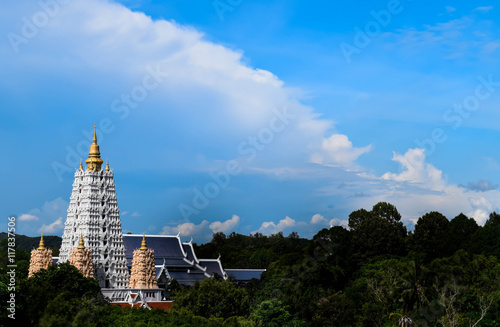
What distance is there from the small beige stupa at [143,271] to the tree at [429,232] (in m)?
36.2

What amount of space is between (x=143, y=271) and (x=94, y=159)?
13.0 meters

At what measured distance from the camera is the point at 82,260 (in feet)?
229

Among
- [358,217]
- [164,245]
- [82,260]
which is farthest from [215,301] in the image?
[358,217]

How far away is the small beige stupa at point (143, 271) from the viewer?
244 ft

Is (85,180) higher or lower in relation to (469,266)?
higher

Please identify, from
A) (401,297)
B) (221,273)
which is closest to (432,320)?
(401,297)

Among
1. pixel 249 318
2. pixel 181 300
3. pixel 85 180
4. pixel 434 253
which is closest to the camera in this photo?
pixel 249 318

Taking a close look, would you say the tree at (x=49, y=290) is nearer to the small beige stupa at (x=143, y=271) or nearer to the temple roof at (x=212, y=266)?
the small beige stupa at (x=143, y=271)

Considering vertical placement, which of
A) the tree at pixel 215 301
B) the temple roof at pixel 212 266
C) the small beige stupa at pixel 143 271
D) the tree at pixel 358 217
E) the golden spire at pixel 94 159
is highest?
the golden spire at pixel 94 159

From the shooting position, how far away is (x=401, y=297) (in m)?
49.4

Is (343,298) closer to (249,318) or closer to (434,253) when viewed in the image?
(249,318)

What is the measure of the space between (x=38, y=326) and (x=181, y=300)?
16.4 metres

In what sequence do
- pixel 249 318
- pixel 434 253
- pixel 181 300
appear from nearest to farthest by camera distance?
pixel 249 318 → pixel 181 300 → pixel 434 253

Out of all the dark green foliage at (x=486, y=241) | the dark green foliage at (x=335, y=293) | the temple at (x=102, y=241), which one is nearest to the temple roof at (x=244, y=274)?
the dark green foliage at (x=335, y=293)
